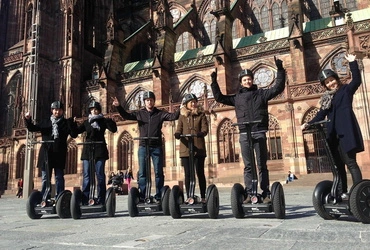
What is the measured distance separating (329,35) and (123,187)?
1573cm

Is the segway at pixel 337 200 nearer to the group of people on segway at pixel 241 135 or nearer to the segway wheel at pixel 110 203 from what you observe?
the group of people on segway at pixel 241 135

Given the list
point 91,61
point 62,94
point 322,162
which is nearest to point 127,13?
point 91,61

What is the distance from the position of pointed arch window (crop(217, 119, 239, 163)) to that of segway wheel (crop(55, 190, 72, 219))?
12927 mm

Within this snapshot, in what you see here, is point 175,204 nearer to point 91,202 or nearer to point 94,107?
point 91,202

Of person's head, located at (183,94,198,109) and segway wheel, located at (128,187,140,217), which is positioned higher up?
person's head, located at (183,94,198,109)

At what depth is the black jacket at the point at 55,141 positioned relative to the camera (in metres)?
5.45

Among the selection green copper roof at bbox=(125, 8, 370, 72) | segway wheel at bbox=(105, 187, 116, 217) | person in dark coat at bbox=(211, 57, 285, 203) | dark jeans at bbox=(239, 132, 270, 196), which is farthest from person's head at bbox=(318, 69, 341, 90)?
green copper roof at bbox=(125, 8, 370, 72)

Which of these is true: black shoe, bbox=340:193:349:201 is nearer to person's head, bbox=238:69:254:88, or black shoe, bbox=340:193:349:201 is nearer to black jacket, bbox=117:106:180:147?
person's head, bbox=238:69:254:88

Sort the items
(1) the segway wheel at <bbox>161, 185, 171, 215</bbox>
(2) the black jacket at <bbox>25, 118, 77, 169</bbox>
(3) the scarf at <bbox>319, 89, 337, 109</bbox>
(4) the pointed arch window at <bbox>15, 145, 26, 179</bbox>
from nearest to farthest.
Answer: (3) the scarf at <bbox>319, 89, 337, 109</bbox>
(1) the segway wheel at <bbox>161, 185, 171, 215</bbox>
(2) the black jacket at <bbox>25, 118, 77, 169</bbox>
(4) the pointed arch window at <bbox>15, 145, 26, 179</bbox>

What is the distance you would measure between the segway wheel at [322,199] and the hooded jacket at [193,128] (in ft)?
5.36

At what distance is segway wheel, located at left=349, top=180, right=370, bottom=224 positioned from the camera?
3405mm

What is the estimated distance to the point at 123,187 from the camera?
15.3 meters

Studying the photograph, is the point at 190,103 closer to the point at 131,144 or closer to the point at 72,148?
the point at 131,144

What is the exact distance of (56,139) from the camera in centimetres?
544
